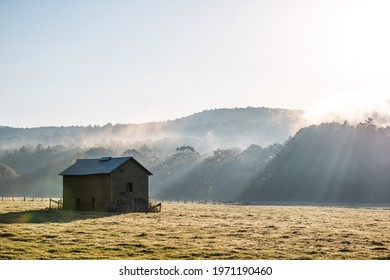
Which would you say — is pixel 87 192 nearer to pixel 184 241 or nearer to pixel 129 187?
pixel 129 187

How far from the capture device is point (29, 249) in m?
29.8

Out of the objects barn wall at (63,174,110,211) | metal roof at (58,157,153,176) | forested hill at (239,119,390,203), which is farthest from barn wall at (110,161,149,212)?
forested hill at (239,119,390,203)

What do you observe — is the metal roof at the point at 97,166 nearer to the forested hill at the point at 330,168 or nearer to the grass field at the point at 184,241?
the grass field at the point at 184,241

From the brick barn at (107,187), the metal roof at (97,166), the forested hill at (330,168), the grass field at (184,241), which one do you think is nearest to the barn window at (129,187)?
the brick barn at (107,187)

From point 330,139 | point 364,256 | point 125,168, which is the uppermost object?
point 330,139

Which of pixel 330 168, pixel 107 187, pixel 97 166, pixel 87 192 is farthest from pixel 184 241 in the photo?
pixel 330 168

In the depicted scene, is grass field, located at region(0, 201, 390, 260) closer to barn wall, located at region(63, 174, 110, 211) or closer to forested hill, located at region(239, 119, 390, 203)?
barn wall, located at region(63, 174, 110, 211)

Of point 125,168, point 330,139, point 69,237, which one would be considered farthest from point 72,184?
point 330,139

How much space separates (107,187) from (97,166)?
5.01 m

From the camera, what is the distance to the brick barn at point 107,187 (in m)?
62.4

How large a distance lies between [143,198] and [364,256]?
133 feet
